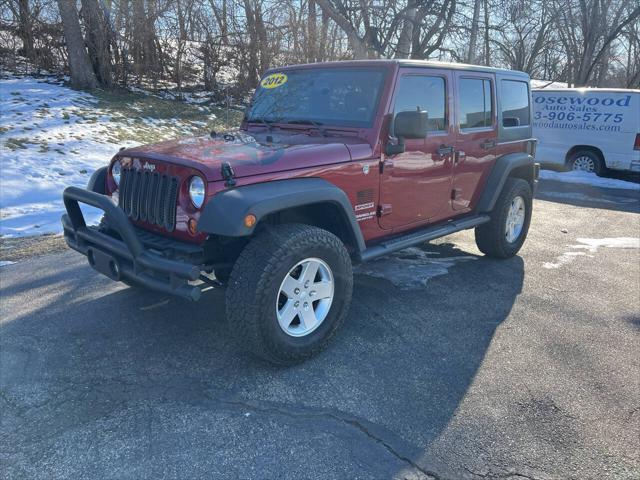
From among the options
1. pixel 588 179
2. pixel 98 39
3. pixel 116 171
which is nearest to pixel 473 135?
pixel 116 171

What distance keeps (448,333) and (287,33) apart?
1471cm

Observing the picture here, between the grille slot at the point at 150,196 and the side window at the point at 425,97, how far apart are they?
175 cm

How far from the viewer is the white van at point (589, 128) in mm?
10164

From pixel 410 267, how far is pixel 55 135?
8.21 metres

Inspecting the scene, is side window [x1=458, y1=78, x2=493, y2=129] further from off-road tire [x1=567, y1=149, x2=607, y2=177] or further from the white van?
off-road tire [x1=567, y1=149, x2=607, y2=177]

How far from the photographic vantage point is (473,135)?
15.4 ft

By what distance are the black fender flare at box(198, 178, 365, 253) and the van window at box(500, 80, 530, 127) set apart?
2683mm

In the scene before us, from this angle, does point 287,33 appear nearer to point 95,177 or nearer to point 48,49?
point 48,49

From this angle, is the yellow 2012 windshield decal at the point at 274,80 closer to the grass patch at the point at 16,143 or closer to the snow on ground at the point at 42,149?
the snow on ground at the point at 42,149

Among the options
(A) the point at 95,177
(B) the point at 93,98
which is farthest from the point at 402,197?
(B) the point at 93,98

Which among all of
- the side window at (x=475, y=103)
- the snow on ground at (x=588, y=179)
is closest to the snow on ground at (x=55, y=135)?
the side window at (x=475, y=103)

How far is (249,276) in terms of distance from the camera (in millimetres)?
2945

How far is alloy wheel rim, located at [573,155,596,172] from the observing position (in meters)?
11.0

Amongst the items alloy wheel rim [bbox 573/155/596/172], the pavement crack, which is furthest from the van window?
alloy wheel rim [bbox 573/155/596/172]
